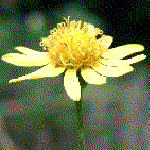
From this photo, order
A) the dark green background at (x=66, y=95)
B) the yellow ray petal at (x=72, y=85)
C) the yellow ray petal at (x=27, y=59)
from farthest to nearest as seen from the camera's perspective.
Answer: the dark green background at (x=66, y=95)
the yellow ray petal at (x=27, y=59)
the yellow ray petal at (x=72, y=85)

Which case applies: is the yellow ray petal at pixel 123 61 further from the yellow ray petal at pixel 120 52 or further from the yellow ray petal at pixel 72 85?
the yellow ray petal at pixel 72 85

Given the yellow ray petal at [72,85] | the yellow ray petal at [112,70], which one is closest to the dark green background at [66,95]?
the yellow ray petal at [72,85]

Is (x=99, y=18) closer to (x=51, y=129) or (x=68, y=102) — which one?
(x=68, y=102)

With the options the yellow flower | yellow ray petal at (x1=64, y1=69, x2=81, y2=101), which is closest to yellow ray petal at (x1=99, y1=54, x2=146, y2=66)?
the yellow flower

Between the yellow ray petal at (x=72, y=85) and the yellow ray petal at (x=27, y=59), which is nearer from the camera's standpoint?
the yellow ray petal at (x=72, y=85)

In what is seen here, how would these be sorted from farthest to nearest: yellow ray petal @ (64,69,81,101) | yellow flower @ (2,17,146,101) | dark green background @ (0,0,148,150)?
dark green background @ (0,0,148,150), yellow flower @ (2,17,146,101), yellow ray petal @ (64,69,81,101)

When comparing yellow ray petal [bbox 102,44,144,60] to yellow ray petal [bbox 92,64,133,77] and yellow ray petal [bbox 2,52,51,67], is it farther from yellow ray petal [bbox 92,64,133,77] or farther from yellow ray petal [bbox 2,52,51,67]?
yellow ray petal [bbox 2,52,51,67]
